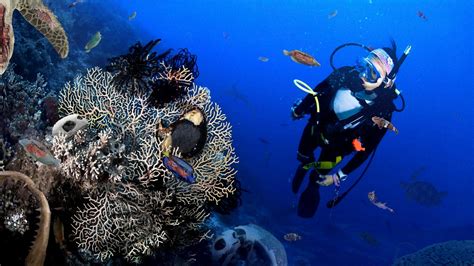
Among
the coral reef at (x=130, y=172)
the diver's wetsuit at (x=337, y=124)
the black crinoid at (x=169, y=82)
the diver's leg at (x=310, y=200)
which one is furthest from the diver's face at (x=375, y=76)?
the black crinoid at (x=169, y=82)

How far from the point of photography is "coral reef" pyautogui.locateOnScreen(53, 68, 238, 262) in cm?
342

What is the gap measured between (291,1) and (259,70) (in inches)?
1453

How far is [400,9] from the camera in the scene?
102188 mm

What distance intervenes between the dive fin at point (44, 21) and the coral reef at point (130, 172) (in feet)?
2.15

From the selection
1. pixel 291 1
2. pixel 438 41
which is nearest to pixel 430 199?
pixel 438 41

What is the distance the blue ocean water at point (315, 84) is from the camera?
67.3ft

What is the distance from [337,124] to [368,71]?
108 centimetres

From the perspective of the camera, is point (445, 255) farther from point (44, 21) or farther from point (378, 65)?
point (44, 21)

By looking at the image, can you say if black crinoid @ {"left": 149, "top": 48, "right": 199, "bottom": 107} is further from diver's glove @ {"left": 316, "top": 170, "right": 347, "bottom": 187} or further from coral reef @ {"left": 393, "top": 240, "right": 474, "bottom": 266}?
coral reef @ {"left": 393, "top": 240, "right": 474, "bottom": 266}

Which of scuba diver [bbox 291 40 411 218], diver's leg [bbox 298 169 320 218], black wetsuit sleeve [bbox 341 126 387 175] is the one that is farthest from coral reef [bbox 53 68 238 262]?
diver's leg [bbox 298 169 320 218]

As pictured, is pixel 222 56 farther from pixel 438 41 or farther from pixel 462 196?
pixel 462 196

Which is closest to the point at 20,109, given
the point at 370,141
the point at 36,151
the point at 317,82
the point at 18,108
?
the point at 18,108

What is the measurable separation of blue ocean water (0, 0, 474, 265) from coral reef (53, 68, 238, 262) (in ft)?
14.2

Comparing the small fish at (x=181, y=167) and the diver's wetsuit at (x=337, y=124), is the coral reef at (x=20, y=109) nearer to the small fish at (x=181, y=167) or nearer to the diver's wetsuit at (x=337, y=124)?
the small fish at (x=181, y=167)
